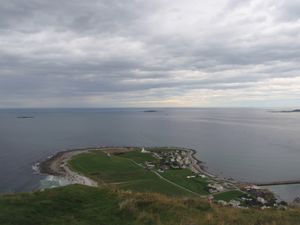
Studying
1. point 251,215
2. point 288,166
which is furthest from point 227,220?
point 288,166

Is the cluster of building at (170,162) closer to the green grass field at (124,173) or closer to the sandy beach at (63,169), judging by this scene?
the green grass field at (124,173)

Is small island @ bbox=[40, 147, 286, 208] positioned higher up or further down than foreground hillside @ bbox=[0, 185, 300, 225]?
further down

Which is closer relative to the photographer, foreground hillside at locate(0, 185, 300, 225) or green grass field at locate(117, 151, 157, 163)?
foreground hillside at locate(0, 185, 300, 225)

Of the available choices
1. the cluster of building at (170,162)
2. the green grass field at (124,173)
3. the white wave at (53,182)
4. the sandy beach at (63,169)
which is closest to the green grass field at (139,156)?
the green grass field at (124,173)

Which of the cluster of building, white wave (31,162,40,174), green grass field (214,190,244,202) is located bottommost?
white wave (31,162,40,174)

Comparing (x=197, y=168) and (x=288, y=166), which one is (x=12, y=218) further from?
(x=288, y=166)

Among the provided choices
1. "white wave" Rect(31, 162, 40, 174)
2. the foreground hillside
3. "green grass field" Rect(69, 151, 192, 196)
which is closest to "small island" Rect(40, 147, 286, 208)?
"green grass field" Rect(69, 151, 192, 196)

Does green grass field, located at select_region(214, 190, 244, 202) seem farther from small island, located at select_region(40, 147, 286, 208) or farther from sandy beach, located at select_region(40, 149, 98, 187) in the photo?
sandy beach, located at select_region(40, 149, 98, 187)

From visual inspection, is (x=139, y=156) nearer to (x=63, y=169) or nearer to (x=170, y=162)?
(x=170, y=162)
